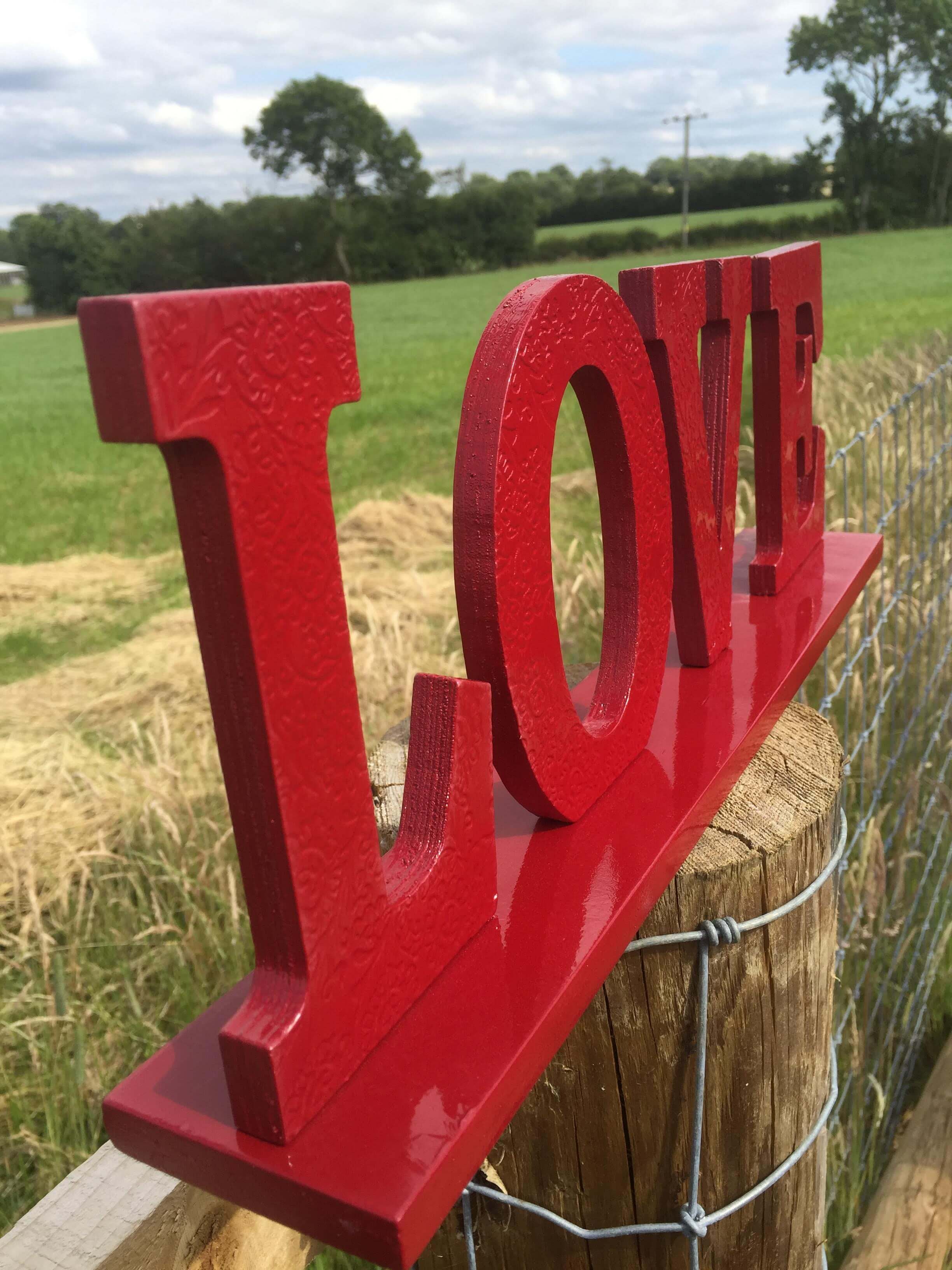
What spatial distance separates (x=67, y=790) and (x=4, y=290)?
77.3 meters

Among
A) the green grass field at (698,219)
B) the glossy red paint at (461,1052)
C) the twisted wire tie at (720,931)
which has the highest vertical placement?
the green grass field at (698,219)

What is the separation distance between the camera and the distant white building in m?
74.9

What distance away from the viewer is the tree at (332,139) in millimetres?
63469

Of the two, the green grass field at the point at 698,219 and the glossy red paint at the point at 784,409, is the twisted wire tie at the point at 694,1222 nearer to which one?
the glossy red paint at the point at 784,409

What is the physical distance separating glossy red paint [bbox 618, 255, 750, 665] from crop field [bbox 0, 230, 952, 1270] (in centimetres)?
130

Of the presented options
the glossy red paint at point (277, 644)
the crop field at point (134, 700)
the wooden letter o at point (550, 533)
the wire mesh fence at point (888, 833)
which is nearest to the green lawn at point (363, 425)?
the crop field at point (134, 700)

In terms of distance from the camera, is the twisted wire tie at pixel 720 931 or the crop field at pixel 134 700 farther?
the crop field at pixel 134 700

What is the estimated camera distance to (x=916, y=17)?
5372 centimetres

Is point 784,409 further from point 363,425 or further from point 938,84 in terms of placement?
point 938,84

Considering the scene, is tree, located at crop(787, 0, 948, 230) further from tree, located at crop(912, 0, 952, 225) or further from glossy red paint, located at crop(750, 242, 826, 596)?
glossy red paint, located at crop(750, 242, 826, 596)

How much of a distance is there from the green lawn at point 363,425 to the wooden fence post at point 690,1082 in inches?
174

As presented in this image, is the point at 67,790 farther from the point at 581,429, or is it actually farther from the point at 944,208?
the point at 944,208

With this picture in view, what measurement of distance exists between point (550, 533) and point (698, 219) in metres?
65.0

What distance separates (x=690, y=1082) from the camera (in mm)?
1272
